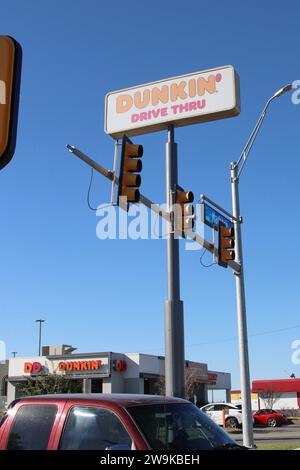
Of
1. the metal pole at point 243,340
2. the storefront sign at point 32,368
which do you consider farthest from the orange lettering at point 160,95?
the storefront sign at point 32,368

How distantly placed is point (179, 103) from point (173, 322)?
20.4ft

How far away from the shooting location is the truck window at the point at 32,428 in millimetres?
5246

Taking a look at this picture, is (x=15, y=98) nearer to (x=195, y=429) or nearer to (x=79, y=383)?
(x=195, y=429)

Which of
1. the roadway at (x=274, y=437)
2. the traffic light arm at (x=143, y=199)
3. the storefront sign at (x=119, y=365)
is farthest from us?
the storefront sign at (x=119, y=365)

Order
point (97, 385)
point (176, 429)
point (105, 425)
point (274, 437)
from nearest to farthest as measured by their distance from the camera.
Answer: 1. point (105, 425)
2. point (176, 429)
3. point (274, 437)
4. point (97, 385)

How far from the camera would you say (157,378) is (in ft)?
156

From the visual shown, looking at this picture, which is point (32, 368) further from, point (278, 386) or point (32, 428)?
point (32, 428)

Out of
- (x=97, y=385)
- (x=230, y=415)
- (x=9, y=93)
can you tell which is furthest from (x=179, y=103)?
(x=97, y=385)

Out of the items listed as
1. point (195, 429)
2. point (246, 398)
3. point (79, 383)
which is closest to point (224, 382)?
point (79, 383)

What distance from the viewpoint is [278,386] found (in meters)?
60.7

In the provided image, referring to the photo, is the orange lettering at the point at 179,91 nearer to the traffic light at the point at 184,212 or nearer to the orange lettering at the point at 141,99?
the orange lettering at the point at 141,99

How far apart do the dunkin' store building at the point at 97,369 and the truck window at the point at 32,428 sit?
130 feet

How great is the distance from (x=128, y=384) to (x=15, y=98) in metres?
Result: 44.7

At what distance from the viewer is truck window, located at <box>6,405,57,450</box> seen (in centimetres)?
525
